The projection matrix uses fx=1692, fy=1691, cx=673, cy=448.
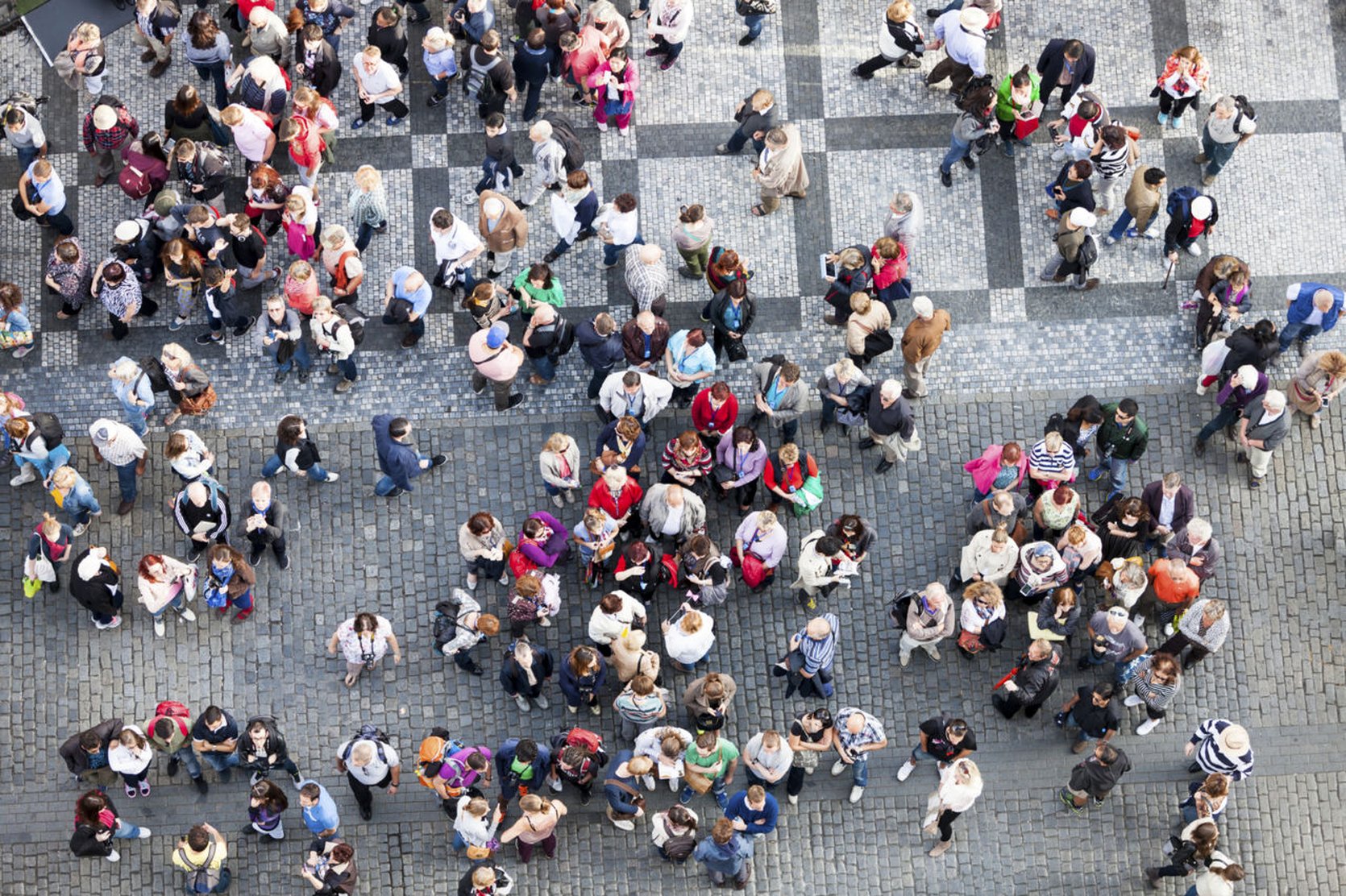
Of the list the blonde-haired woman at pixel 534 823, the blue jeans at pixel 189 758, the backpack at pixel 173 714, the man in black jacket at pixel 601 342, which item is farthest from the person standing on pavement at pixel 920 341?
the blue jeans at pixel 189 758

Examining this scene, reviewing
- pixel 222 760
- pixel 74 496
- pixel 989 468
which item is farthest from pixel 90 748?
pixel 989 468

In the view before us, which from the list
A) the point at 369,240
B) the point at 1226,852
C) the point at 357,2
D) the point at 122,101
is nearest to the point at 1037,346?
the point at 1226,852

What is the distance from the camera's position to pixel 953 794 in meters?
15.1

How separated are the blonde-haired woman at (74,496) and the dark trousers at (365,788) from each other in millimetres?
3747

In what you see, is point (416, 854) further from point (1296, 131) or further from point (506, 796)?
point (1296, 131)

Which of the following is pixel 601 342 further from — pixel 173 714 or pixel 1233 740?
pixel 1233 740

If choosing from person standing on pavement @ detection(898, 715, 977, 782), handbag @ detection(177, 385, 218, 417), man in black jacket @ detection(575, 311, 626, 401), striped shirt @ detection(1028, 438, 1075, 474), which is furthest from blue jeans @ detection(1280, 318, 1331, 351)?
handbag @ detection(177, 385, 218, 417)

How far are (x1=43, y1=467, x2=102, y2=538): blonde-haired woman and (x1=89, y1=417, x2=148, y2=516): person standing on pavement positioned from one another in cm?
30

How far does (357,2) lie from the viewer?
64.3 feet

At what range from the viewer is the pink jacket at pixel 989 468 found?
54.0 ft

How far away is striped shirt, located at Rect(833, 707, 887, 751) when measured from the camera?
1539cm

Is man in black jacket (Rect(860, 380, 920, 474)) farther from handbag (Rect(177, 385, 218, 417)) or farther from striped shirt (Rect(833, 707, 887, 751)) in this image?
handbag (Rect(177, 385, 218, 417))

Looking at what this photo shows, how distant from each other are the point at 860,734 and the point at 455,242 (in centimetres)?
645

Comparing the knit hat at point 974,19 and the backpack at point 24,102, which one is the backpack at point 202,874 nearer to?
the backpack at point 24,102
